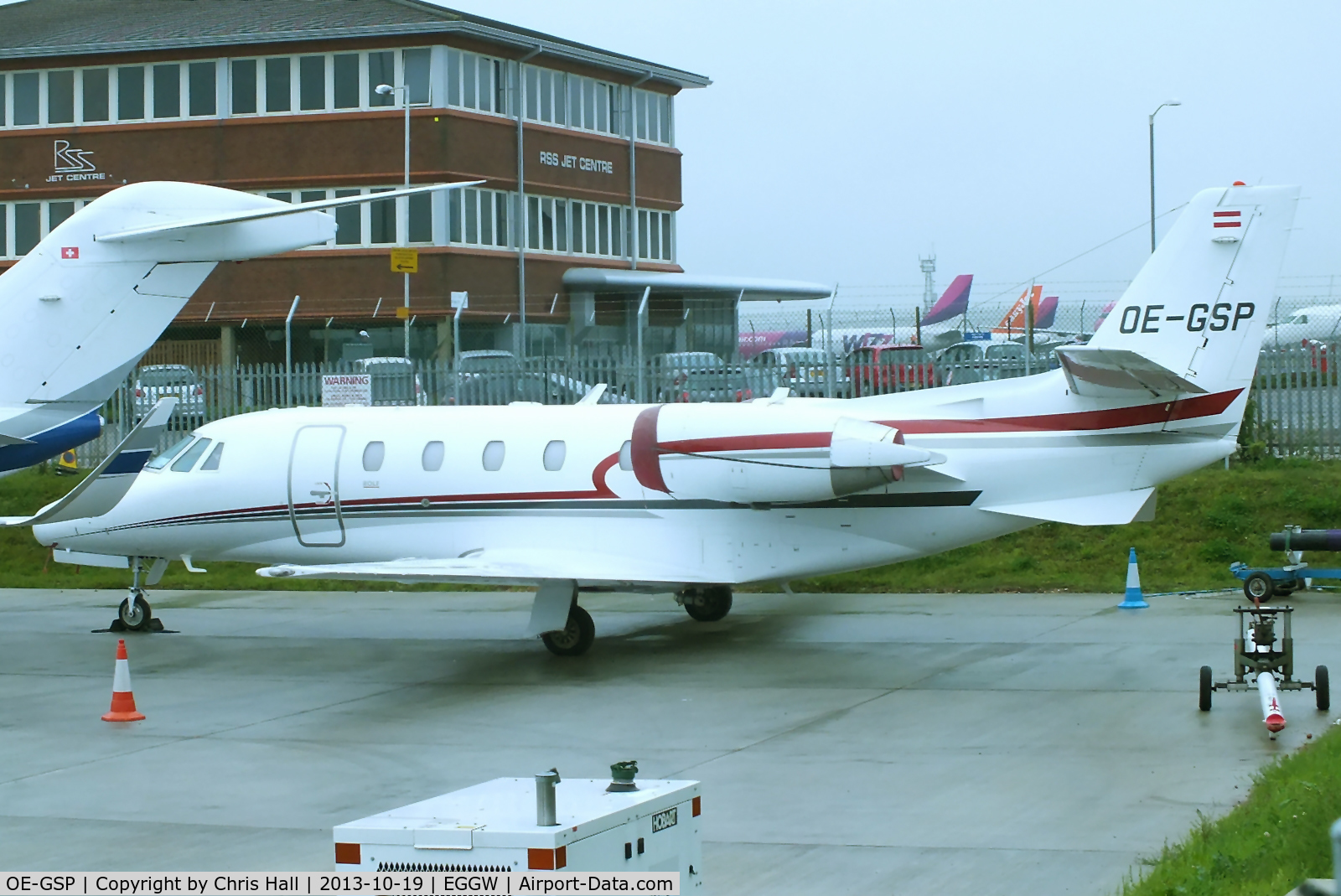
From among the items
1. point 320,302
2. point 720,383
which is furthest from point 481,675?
point 320,302

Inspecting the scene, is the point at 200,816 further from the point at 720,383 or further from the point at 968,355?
Answer: the point at 968,355

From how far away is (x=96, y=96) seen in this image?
150 feet

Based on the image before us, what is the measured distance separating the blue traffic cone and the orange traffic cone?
428 inches

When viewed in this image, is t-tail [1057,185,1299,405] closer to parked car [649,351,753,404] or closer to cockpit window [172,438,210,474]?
cockpit window [172,438,210,474]

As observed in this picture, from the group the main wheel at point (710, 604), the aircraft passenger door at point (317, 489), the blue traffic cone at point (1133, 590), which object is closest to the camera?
the aircraft passenger door at point (317, 489)

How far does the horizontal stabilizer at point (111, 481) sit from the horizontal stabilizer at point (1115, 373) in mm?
10656

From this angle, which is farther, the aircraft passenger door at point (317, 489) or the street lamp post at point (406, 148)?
the street lamp post at point (406, 148)

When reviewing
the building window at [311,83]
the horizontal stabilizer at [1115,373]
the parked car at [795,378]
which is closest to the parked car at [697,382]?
the parked car at [795,378]

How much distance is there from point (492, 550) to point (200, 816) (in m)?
6.53

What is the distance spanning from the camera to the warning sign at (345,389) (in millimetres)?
25391

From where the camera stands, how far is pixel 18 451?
17250mm

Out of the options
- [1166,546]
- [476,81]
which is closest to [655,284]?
[476,81]

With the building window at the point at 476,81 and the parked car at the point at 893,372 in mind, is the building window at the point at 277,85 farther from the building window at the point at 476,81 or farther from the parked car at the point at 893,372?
the parked car at the point at 893,372

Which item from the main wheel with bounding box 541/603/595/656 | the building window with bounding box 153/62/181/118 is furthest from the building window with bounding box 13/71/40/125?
the main wheel with bounding box 541/603/595/656
